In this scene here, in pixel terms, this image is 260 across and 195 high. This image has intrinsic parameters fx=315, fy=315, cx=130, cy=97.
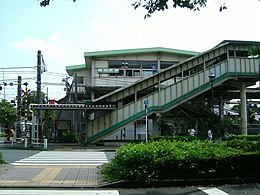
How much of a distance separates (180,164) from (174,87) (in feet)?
64.5

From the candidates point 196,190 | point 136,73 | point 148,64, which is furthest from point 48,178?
point 148,64

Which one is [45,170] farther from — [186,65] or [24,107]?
[186,65]

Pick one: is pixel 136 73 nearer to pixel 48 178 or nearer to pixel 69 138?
pixel 69 138

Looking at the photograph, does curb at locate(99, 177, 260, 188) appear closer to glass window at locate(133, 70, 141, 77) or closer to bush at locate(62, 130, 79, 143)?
bush at locate(62, 130, 79, 143)

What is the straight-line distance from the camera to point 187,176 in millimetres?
9062

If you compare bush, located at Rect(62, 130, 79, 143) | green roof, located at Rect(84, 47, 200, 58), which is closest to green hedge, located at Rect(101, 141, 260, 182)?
bush, located at Rect(62, 130, 79, 143)

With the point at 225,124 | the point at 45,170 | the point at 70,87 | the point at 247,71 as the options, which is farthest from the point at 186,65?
the point at 45,170

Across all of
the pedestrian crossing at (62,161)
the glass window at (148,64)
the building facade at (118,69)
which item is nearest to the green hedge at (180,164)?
the pedestrian crossing at (62,161)

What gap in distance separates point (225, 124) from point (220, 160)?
77.3 feet

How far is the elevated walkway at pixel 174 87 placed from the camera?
27.6 m

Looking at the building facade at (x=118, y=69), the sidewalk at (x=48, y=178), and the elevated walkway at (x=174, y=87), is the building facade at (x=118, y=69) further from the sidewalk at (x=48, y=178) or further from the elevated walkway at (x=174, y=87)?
the sidewalk at (x=48, y=178)

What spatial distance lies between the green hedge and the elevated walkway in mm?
17880

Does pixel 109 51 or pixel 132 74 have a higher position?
pixel 109 51

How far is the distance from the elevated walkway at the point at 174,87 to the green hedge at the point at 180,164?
1788 centimetres
